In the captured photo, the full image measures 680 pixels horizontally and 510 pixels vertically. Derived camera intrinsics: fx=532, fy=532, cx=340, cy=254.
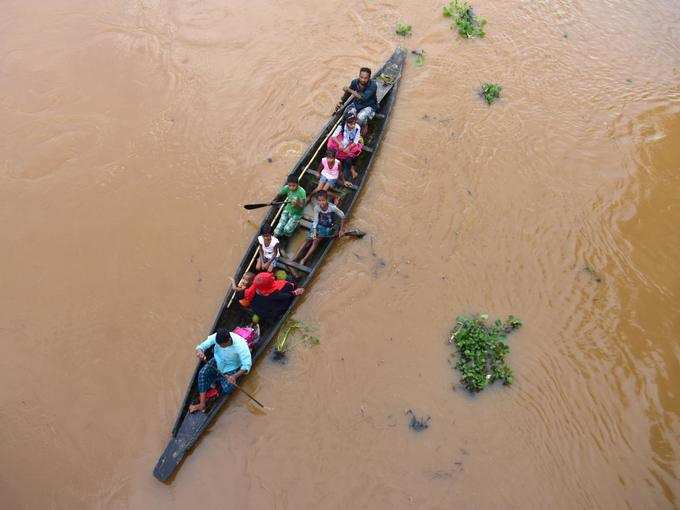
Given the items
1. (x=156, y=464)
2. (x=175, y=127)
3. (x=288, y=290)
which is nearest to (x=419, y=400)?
(x=288, y=290)

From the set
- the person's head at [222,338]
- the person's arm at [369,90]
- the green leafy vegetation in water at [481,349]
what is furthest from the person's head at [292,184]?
the green leafy vegetation in water at [481,349]

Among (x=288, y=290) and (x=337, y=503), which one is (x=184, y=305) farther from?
(x=337, y=503)

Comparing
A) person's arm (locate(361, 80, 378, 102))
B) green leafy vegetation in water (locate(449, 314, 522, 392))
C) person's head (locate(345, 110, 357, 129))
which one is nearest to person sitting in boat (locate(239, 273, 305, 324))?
green leafy vegetation in water (locate(449, 314, 522, 392))

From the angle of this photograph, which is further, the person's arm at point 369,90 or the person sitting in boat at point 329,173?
the person's arm at point 369,90

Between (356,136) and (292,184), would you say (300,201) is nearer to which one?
(292,184)

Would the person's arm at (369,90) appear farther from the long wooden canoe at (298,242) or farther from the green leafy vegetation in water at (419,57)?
the green leafy vegetation in water at (419,57)

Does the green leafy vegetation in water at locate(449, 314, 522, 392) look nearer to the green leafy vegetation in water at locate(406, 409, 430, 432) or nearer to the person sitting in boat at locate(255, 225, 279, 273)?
the green leafy vegetation in water at locate(406, 409, 430, 432)
